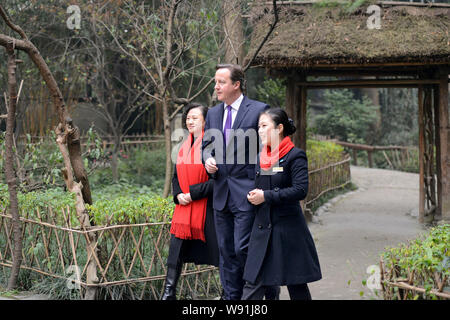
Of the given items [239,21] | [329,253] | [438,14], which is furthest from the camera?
[438,14]

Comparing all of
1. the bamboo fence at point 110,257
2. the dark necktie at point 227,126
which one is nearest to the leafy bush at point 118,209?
the bamboo fence at point 110,257

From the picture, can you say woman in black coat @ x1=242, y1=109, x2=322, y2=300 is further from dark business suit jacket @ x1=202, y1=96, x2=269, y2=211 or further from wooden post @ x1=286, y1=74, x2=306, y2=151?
wooden post @ x1=286, y1=74, x2=306, y2=151

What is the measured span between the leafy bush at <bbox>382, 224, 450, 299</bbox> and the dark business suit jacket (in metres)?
1.18

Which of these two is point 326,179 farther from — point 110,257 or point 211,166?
point 211,166

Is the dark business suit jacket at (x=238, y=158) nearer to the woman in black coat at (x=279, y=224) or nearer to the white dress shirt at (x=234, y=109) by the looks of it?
the white dress shirt at (x=234, y=109)

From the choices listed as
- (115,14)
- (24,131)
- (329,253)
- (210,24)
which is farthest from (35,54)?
(24,131)

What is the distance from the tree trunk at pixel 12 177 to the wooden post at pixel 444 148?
705 centimetres

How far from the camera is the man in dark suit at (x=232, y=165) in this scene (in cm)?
446

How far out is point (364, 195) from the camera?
14734 mm

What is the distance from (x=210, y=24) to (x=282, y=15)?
2.47 metres

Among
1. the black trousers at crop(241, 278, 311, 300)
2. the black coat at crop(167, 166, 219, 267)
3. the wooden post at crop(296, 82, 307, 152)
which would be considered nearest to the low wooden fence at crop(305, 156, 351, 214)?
the wooden post at crop(296, 82, 307, 152)

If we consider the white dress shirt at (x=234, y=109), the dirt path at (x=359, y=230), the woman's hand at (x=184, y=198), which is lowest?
the dirt path at (x=359, y=230)

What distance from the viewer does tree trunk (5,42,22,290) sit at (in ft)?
18.1
